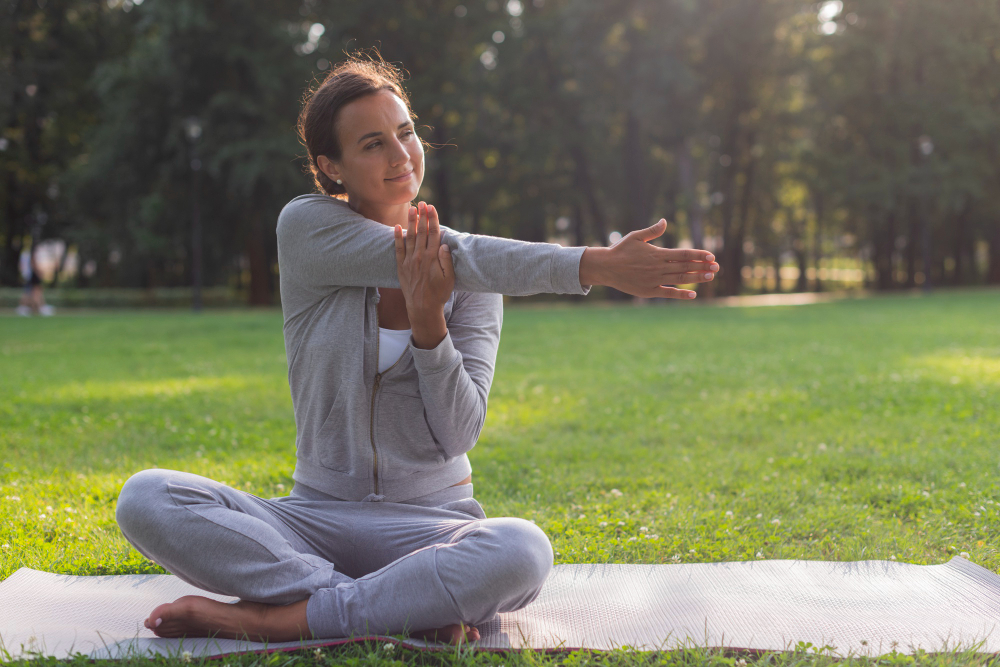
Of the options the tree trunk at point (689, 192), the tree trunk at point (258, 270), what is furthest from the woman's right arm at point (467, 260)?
the tree trunk at point (689, 192)

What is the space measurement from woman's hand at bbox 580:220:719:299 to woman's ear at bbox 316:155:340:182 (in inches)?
42.5

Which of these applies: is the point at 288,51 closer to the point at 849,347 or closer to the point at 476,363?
the point at 849,347

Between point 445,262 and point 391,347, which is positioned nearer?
point 445,262

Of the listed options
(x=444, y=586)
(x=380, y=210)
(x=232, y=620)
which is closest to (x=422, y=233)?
(x=380, y=210)

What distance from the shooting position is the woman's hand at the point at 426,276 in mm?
2633

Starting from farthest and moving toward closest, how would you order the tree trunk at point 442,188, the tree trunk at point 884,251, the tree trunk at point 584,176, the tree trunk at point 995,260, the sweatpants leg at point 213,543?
the tree trunk at point 995,260, the tree trunk at point 884,251, the tree trunk at point 584,176, the tree trunk at point 442,188, the sweatpants leg at point 213,543

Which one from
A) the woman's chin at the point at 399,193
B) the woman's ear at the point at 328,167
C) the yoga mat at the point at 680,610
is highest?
the woman's ear at the point at 328,167

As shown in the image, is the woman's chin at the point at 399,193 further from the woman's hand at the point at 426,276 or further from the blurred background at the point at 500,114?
the blurred background at the point at 500,114

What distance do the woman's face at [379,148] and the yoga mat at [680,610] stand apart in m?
1.60

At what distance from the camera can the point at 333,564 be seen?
286 centimetres

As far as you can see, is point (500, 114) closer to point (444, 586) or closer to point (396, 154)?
point (396, 154)

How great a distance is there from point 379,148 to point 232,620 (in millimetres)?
1712

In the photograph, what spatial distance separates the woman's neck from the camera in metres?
Answer: 3.08

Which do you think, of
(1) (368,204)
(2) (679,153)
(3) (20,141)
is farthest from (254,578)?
(3) (20,141)
